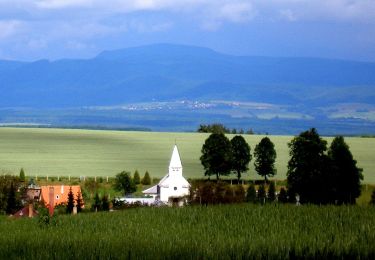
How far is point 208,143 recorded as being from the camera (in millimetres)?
101688

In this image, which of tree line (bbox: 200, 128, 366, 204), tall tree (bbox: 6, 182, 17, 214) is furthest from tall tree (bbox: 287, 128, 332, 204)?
tall tree (bbox: 6, 182, 17, 214)

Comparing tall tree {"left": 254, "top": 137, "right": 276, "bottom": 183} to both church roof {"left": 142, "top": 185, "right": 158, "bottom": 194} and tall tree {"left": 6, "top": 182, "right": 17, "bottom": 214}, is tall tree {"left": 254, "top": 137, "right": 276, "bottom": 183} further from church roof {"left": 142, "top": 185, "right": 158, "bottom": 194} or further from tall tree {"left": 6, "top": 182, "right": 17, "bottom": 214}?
tall tree {"left": 6, "top": 182, "right": 17, "bottom": 214}

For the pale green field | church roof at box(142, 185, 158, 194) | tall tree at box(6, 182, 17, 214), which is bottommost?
tall tree at box(6, 182, 17, 214)

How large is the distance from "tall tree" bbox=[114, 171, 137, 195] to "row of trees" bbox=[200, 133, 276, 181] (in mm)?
15540

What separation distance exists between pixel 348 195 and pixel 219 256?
1894 inches

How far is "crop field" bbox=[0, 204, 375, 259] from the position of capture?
719 inches

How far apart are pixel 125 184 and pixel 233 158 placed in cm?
A: 2001

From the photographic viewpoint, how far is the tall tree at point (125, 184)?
82.1 meters

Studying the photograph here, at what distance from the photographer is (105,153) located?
121750 mm

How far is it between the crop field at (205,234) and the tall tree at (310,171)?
31.6m

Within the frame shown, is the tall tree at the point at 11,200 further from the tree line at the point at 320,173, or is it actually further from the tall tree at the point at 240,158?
the tall tree at the point at 240,158

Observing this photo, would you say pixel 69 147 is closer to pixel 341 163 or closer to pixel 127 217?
pixel 341 163

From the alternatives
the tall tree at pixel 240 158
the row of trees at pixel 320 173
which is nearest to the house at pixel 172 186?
the row of trees at pixel 320 173

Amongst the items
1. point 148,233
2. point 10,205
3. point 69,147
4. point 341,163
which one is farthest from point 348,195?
point 69,147
